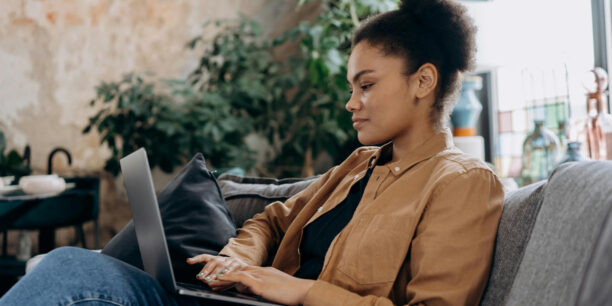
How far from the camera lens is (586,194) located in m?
0.70

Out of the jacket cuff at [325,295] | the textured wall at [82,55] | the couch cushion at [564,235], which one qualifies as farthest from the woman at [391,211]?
the textured wall at [82,55]

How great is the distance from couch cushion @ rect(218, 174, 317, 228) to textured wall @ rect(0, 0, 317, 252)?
262 cm

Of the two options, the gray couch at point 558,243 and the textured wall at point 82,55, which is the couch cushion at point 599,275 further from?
the textured wall at point 82,55

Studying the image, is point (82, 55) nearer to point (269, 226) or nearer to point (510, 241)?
point (269, 226)

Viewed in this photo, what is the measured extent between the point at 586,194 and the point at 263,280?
0.55 metres

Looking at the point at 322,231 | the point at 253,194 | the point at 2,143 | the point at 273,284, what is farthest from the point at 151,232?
the point at 2,143

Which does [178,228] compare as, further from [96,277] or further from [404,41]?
[404,41]

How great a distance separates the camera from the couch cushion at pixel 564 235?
63cm

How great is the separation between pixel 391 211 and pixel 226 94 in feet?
8.64

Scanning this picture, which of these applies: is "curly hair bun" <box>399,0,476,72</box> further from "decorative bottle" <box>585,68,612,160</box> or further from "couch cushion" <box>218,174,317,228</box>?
"decorative bottle" <box>585,68,612,160</box>

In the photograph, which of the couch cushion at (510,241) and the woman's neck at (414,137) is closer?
the couch cushion at (510,241)

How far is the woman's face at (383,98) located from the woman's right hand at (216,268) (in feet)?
1.21

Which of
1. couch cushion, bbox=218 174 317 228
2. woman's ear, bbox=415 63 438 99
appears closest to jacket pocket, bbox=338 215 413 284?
woman's ear, bbox=415 63 438 99

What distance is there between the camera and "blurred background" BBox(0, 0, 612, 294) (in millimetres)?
2365
